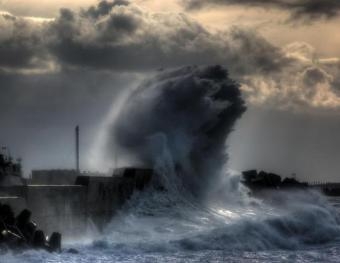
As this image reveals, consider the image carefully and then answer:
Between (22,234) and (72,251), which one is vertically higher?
(22,234)

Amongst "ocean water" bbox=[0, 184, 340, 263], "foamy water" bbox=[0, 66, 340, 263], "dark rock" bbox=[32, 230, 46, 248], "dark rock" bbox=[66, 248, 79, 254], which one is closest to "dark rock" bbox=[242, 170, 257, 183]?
"foamy water" bbox=[0, 66, 340, 263]

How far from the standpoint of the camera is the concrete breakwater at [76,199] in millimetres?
20625

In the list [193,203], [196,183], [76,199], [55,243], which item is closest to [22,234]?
[55,243]

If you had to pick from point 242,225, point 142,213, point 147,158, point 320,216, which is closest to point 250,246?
point 242,225

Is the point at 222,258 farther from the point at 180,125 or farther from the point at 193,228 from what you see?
the point at 180,125

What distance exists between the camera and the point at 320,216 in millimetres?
27594

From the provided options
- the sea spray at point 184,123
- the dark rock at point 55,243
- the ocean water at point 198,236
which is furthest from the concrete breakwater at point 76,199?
the sea spray at point 184,123

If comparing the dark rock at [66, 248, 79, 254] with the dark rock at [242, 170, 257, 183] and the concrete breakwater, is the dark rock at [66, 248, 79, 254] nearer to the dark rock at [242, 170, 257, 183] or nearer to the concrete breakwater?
the concrete breakwater

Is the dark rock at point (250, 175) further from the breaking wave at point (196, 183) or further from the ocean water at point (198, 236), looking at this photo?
the ocean water at point (198, 236)

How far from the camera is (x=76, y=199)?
22938 mm

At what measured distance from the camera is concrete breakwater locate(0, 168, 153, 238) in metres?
20.6

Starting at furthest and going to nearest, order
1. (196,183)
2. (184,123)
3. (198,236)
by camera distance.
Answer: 1. (184,123)
2. (196,183)
3. (198,236)

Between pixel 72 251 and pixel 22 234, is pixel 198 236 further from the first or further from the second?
pixel 22 234

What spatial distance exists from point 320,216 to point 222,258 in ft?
27.9
